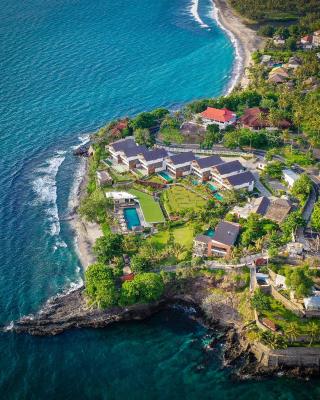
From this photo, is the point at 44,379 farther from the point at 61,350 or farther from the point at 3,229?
the point at 3,229

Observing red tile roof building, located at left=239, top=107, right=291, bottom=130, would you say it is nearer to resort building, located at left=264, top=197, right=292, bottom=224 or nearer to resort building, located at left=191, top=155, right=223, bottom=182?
resort building, located at left=191, top=155, right=223, bottom=182

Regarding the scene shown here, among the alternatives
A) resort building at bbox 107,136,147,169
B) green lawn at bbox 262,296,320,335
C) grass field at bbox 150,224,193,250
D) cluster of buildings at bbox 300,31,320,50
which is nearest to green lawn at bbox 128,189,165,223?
grass field at bbox 150,224,193,250

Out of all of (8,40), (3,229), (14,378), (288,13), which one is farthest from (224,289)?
(288,13)

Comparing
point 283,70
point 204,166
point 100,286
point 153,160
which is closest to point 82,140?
point 153,160

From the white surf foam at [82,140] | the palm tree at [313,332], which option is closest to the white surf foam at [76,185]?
the white surf foam at [82,140]

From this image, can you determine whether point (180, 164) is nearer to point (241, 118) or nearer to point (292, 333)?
point (241, 118)

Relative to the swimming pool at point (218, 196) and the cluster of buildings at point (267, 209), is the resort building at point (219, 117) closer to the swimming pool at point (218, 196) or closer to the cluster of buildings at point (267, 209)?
the swimming pool at point (218, 196)
